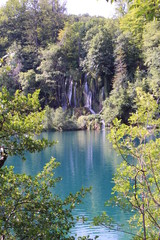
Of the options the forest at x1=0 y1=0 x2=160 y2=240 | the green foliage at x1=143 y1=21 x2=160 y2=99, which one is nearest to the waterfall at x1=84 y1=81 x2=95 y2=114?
the forest at x1=0 y1=0 x2=160 y2=240

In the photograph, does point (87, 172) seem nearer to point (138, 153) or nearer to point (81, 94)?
point (138, 153)

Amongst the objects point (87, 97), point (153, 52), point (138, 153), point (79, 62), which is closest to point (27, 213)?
point (138, 153)

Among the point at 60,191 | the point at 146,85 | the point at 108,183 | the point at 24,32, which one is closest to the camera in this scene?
the point at 60,191

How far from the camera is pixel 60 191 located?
442 inches

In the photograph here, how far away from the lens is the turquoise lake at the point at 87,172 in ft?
27.4

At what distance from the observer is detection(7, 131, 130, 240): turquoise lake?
8352 mm

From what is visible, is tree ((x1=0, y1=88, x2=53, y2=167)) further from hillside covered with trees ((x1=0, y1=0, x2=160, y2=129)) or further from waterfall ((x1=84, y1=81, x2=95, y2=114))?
waterfall ((x1=84, y1=81, x2=95, y2=114))

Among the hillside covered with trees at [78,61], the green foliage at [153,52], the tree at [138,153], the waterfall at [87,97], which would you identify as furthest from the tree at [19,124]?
the waterfall at [87,97]

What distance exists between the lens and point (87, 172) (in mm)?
14531

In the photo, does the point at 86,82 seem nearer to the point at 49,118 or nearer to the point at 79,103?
the point at 79,103

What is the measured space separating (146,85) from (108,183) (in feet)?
66.3

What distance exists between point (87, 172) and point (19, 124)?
11.9 metres

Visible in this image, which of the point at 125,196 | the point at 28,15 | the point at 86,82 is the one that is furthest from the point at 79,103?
the point at 125,196

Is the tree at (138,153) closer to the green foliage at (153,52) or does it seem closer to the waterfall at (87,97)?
the green foliage at (153,52)
